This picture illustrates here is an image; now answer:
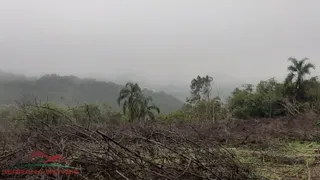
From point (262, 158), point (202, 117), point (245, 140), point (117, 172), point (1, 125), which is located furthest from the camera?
point (202, 117)

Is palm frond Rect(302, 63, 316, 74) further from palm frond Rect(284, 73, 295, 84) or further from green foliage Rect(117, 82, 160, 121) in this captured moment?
green foliage Rect(117, 82, 160, 121)

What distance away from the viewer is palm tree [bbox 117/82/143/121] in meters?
31.2

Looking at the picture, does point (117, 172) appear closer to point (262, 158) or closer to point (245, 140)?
point (262, 158)

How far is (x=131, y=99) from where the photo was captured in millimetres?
31750

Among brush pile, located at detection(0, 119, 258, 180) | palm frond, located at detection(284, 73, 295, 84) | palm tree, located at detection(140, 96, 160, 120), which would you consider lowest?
palm tree, located at detection(140, 96, 160, 120)

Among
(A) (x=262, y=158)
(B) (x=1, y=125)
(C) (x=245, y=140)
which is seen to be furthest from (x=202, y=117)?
(B) (x=1, y=125)

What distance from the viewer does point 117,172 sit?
3.27m

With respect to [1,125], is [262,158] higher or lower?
lower

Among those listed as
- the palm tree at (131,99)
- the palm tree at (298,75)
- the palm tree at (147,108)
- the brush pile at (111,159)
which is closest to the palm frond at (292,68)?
the palm tree at (298,75)

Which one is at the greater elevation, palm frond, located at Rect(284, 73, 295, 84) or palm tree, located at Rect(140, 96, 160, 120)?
palm frond, located at Rect(284, 73, 295, 84)

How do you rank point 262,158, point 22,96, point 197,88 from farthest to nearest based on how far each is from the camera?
point 197,88 → point 262,158 → point 22,96

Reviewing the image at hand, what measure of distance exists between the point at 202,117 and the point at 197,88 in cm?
2786

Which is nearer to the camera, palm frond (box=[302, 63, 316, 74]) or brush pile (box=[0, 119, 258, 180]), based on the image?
brush pile (box=[0, 119, 258, 180])

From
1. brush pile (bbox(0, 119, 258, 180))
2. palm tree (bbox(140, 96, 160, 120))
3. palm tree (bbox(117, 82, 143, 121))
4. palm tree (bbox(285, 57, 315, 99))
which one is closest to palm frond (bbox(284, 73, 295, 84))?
palm tree (bbox(285, 57, 315, 99))
